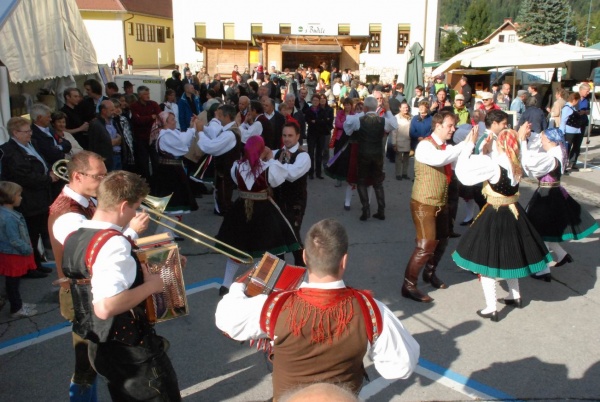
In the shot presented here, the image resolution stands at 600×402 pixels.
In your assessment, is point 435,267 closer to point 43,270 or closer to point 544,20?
point 43,270

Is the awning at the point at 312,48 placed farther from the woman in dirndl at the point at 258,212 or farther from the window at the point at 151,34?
the woman in dirndl at the point at 258,212

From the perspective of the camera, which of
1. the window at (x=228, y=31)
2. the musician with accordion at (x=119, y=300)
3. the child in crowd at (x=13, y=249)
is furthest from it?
the window at (x=228, y=31)

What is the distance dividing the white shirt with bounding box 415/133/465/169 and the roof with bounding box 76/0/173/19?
41676 millimetres

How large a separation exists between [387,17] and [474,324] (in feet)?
120

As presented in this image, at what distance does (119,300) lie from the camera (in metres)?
2.46

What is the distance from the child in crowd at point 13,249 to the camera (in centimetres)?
490

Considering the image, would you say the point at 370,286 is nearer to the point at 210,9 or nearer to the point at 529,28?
the point at 210,9

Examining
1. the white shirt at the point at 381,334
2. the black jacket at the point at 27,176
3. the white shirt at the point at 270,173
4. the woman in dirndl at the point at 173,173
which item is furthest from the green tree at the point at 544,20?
the white shirt at the point at 381,334

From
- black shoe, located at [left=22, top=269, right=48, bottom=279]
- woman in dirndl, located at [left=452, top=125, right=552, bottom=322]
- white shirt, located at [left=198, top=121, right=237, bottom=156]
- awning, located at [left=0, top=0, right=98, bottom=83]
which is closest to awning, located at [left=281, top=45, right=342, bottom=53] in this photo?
awning, located at [left=0, top=0, right=98, bottom=83]

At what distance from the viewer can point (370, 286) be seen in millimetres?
5828

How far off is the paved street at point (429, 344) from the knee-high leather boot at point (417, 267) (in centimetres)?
9

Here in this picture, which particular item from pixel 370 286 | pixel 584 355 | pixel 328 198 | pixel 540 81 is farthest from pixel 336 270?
pixel 540 81

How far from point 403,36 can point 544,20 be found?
79.9 ft

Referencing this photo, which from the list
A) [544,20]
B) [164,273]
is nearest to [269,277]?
[164,273]
